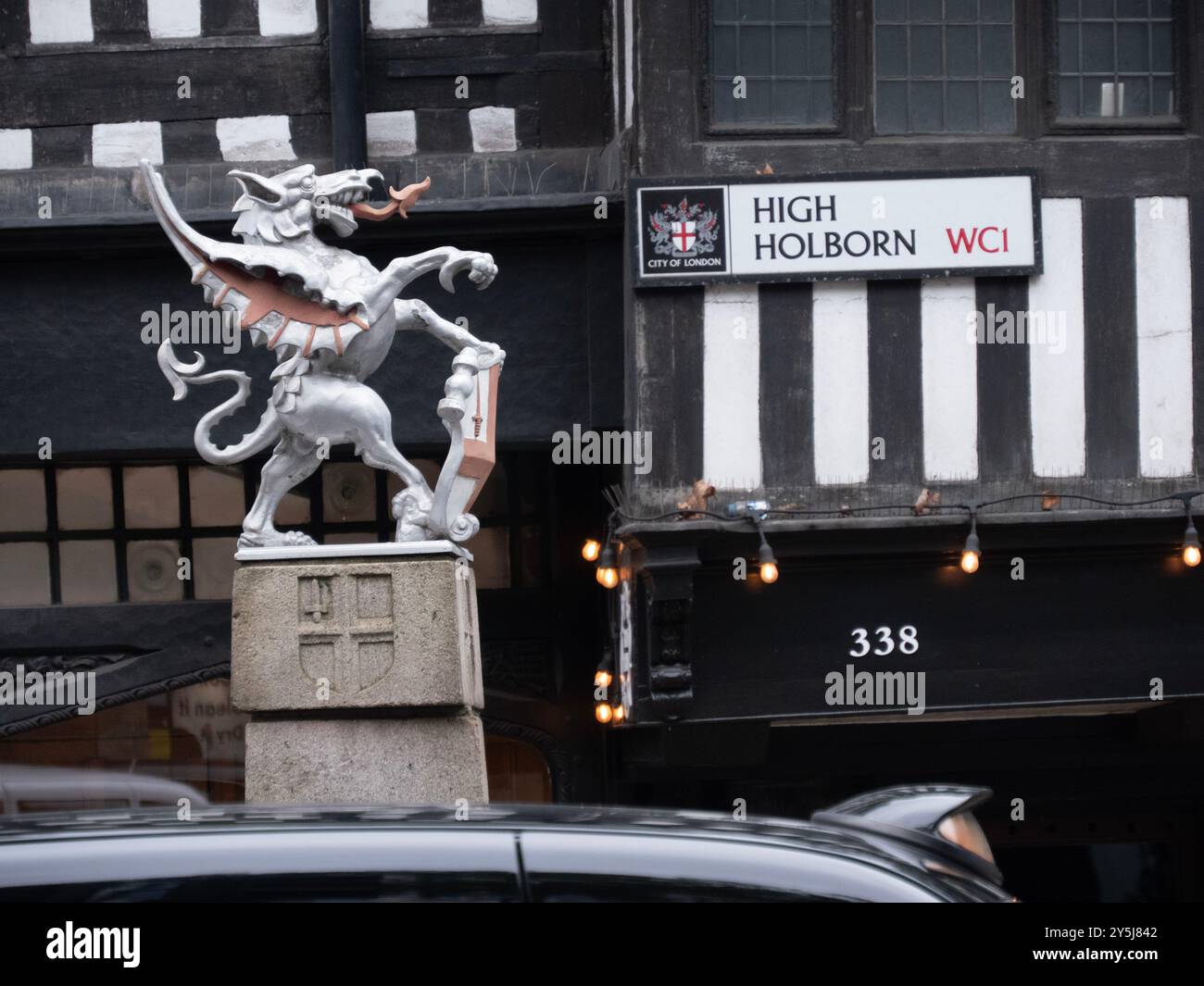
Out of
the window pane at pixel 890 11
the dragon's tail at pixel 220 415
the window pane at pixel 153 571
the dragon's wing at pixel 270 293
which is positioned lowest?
the window pane at pixel 153 571

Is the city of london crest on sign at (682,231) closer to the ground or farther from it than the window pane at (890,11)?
closer to the ground

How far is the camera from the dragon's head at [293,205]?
7.29 m

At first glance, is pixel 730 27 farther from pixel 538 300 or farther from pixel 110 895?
pixel 110 895

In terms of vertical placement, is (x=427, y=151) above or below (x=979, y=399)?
above

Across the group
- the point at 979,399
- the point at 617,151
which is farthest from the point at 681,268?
the point at 979,399

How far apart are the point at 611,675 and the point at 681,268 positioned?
2.24 metres

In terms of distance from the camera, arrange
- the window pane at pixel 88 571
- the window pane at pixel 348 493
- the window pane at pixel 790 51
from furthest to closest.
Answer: the window pane at pixel 348 493 < the window pane at pixel 88 571 < the window pane at pixel 790 51

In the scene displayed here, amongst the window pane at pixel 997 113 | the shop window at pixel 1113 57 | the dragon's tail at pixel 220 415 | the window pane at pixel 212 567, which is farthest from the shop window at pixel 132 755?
the shop window at pixel 1113 57

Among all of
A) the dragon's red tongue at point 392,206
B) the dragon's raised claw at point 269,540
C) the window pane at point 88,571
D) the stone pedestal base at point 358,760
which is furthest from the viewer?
the window pane at point 88,571

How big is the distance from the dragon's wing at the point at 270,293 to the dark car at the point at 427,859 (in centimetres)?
460

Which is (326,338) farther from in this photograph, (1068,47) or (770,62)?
(1068,47)

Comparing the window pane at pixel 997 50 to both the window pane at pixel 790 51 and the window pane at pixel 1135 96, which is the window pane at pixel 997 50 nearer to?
the window pane at pixel 1135 96
